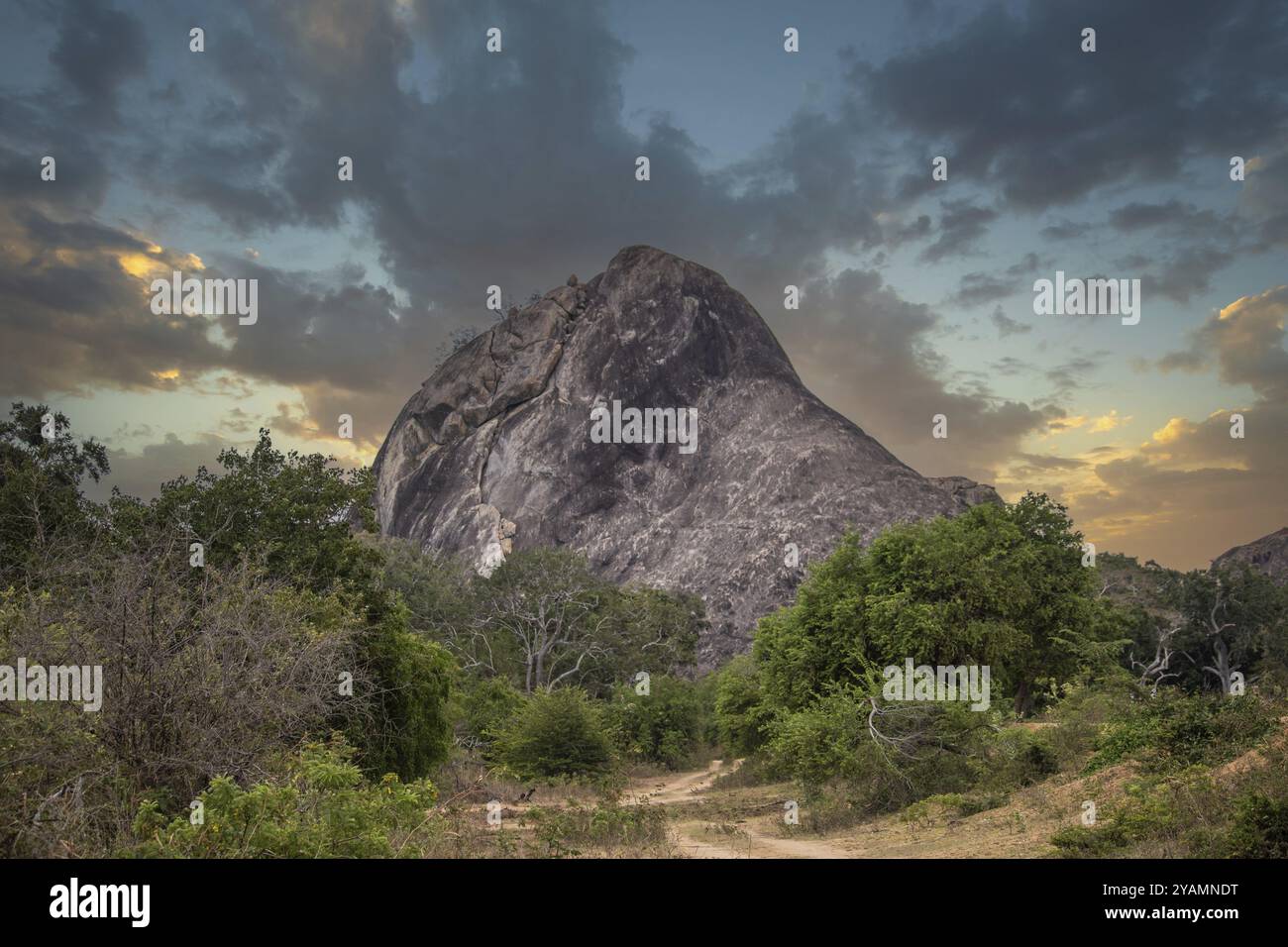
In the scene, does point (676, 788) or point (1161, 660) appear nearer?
point (676, 788)

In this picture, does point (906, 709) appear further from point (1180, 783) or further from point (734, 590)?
point (734, 590)

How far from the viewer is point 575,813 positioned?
1861 cm

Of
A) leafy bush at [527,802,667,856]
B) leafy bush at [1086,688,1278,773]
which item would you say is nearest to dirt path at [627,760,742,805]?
leafy bush at [527,802,667,856]

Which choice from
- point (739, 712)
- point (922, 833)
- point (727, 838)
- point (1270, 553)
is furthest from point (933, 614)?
point (1270, 553)

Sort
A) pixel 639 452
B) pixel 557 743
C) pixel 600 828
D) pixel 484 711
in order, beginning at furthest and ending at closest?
pixel 639 452 → pixel 484 711 → pixel 557 743 → pixel 600 828

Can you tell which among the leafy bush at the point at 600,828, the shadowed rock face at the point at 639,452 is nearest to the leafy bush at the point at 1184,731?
the leafy bush at the point at 600,828

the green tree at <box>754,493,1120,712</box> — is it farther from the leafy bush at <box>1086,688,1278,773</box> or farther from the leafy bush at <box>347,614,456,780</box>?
the leafy bush at <box>347,614,456,780</box>

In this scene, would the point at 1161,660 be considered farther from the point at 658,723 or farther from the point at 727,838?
the point at 727,838

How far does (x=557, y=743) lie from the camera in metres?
31.3

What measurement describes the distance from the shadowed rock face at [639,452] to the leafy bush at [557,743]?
2409 inches

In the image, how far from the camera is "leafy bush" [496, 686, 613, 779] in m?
31.0

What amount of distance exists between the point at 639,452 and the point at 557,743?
92.6m
